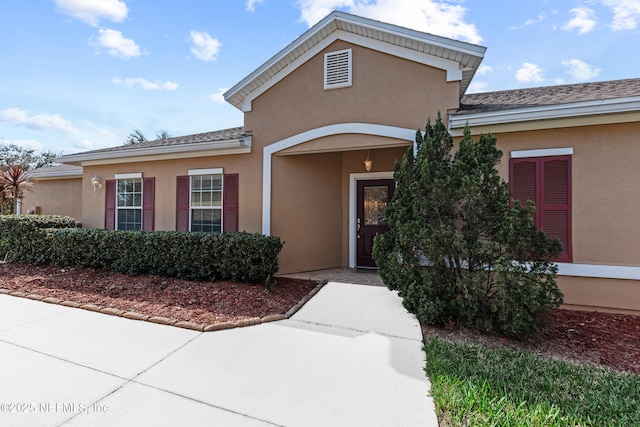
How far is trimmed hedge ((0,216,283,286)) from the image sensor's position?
6.33 m

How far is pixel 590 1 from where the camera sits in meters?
6.54

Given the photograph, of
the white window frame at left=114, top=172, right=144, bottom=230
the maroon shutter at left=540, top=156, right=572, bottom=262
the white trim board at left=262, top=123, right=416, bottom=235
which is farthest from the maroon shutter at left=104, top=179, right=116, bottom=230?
the maroon shutter at left=540, top=156, right=572, bottom=262

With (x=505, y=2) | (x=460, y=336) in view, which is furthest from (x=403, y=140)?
(x=505, y=2)

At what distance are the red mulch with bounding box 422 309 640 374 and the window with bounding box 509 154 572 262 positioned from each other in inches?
43.8

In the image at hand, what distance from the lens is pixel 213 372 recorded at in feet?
10.5

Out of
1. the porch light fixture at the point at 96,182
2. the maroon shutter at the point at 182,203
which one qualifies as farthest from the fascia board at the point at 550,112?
the porch light fixture at the point at 96,182

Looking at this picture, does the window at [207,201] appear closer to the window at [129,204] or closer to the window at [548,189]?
the window at [129,204]

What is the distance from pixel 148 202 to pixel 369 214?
6576 millimetres

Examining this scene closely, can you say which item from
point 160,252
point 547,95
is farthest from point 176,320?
point 547,95

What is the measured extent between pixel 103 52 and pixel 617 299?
15.4m

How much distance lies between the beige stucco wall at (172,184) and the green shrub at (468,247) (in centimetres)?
404

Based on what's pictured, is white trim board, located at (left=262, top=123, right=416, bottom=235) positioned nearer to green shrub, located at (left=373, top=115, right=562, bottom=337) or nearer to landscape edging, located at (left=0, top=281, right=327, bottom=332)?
green shrub, located at (left=373, top=115, right=562, bottom=337)

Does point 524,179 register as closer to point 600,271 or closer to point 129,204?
point 600,271

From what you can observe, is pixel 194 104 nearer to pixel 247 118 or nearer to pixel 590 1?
pixel 247 118
